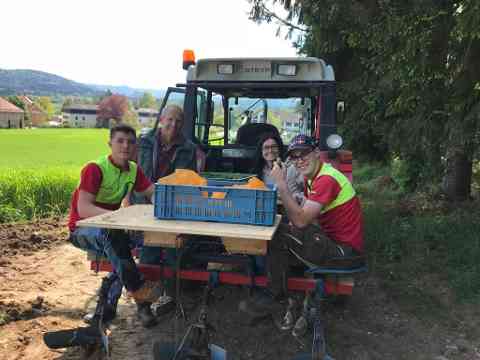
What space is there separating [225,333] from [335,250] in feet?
4.05

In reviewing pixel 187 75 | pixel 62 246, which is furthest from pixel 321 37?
pixel 62 246

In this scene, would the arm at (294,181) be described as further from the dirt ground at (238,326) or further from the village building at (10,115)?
the village building at (10,115)

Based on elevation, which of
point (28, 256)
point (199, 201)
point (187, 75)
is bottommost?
point (28, 256)

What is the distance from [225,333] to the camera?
390cm

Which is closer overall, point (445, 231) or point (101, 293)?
point (101, 293)

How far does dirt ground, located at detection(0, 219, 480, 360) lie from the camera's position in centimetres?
362

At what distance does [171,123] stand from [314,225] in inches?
72.0

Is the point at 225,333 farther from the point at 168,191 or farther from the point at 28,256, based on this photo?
the point at 28,256

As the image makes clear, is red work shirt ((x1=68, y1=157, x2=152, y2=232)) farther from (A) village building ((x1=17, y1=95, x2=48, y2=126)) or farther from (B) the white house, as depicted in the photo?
(B) the white house

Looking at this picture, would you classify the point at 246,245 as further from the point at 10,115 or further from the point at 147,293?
the point at 10,115

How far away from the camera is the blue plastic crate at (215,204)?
276 centimetres

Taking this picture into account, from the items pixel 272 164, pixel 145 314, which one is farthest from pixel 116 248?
pixel 272 164

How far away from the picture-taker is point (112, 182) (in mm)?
3793

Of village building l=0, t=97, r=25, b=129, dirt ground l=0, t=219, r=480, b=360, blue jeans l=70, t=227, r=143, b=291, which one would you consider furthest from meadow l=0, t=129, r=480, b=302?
village building l=0, t=97, r=25, b=129
